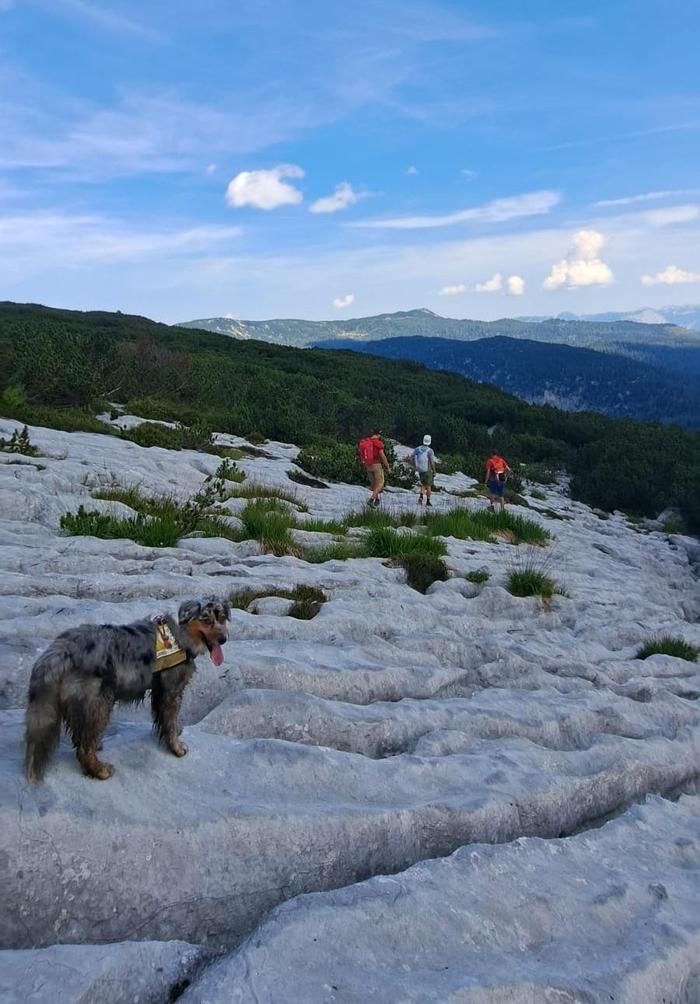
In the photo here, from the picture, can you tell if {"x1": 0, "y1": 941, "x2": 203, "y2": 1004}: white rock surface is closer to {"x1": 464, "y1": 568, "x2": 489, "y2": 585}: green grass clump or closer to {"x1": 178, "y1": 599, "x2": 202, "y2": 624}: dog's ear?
{"x1": 178, "y1": 599, "x2": 202, "y2": 624}: dog's ear

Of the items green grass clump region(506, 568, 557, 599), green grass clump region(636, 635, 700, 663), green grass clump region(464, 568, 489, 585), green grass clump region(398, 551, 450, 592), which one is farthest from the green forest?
green grass clump region(636, 635, 700, 663)

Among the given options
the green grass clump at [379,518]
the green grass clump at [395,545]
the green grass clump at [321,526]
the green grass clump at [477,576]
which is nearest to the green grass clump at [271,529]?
the green grass clump at [321,526]

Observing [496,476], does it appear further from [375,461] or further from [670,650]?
Result: [670,650]

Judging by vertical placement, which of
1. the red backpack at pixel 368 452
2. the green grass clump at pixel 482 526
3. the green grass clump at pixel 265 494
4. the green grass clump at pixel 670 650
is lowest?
the green grass clump at pixel 670 650

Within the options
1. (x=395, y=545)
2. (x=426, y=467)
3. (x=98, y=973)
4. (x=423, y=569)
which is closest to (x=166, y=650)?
(x=98, y=973)

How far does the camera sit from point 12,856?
3.14 m

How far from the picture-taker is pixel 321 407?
1761 inches

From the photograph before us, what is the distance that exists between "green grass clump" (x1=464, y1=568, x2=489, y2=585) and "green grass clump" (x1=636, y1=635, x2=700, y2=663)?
245cm

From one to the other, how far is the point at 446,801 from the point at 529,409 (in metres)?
63.2

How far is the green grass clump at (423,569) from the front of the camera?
1005cm

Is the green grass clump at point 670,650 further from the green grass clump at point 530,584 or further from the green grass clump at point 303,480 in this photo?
the green grass clump at point 303,480

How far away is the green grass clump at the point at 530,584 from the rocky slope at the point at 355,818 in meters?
1.66

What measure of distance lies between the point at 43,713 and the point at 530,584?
818 cm

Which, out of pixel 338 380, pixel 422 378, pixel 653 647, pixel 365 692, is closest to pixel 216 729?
pixel 365 692
